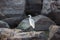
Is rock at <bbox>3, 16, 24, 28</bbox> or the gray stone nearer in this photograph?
rock at <bbox>3, 16, 24, 28</bbox>

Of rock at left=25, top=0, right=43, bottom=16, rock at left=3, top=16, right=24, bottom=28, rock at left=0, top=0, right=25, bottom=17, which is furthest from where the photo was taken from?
rock at left=25, top=0, right=43, bottom=16

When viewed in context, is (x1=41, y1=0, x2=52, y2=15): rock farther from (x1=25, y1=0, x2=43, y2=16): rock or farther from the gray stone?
the gray stone

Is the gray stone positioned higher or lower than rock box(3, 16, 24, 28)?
higher

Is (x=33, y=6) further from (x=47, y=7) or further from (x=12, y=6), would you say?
(x=12, y=6)

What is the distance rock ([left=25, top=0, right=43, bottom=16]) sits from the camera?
195 inches

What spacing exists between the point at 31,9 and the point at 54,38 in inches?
113

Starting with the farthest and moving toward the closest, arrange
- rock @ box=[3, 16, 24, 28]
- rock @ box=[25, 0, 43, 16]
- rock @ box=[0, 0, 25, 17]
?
rock @ box=[25, 0, 43, 16], rock @ box=[0, 0, 25, 17], rock @ box=[3, 16, 24, 28]

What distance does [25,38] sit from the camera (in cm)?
204

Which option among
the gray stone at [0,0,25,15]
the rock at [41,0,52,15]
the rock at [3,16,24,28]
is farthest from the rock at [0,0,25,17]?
the rock at [41,0,52,15]

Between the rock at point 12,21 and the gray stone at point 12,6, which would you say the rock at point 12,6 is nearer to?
the gray stone at point 12,6

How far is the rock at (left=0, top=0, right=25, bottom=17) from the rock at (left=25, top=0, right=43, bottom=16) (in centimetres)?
44

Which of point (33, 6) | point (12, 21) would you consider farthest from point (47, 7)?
point (12, 21)

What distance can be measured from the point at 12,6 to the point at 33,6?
2.54 feet

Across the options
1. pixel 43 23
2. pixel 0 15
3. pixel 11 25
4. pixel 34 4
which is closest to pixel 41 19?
pixel 43 23
